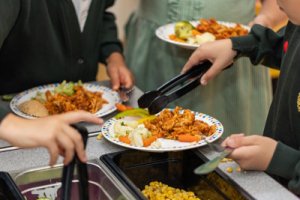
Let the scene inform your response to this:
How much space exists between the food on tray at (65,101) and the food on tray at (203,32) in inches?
14.7

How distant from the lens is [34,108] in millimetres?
1492

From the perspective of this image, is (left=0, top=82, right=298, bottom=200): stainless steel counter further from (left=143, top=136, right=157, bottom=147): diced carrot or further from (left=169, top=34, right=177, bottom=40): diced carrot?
(left=169, top=34, right=177, bottom=40): diced carrot

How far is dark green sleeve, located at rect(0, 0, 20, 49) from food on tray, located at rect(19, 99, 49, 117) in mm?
227

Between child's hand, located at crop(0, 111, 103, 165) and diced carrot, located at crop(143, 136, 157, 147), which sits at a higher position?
child's hand, located at crop(0, 111, 103, 165)

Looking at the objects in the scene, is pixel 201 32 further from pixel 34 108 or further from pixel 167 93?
pixel 34 108

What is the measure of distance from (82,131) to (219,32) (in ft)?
3.26

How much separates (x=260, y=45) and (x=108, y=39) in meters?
0.62

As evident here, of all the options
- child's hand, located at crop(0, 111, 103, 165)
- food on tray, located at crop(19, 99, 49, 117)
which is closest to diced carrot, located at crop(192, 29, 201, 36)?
food on tray, located at crop(19, 99, 49, 117)

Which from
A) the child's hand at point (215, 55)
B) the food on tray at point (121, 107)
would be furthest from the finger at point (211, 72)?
the food on tray at point (121, 107)

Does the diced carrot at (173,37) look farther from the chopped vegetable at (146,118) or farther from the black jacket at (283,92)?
the chopped vegetable at (146,118)

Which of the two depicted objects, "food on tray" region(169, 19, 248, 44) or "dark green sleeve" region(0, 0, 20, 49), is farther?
"food on tray" region(169, 19, 248, 44)


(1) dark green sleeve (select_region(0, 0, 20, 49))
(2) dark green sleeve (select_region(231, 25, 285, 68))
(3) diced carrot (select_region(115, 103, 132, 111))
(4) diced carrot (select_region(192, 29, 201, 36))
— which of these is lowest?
(3) diced carrot (select_region(115, 103, 132, 111))

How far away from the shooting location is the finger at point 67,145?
2.84 feet

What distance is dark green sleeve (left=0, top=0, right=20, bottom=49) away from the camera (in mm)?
1320
